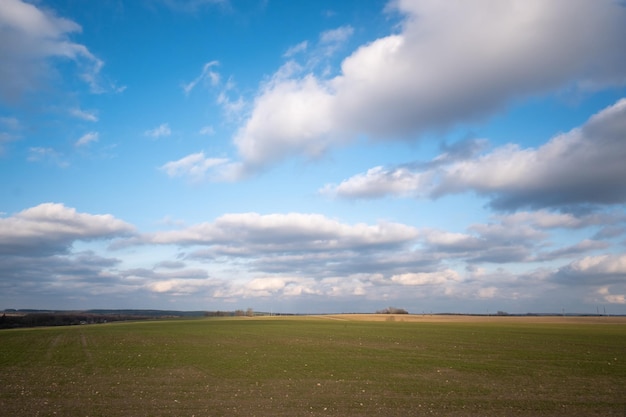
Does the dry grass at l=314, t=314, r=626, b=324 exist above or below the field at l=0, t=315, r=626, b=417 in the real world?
below

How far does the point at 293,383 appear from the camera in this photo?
22.7m

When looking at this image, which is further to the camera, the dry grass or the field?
the dry grass

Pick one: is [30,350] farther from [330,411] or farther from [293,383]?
[330,411]

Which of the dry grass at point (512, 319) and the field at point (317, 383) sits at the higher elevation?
the field at point (317, 383)

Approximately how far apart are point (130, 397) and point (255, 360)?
1369 centimetres

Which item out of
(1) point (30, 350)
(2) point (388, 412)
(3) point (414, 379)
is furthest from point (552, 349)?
(1) point (30, 350)

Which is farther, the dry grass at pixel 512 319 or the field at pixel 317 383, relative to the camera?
the dry grass at pixel 512 319

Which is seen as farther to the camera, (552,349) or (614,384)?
(552,349)

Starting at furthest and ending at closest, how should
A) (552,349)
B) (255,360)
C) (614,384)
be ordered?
(552,349) < (255,360) < (614,384)

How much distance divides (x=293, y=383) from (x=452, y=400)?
8179 mm

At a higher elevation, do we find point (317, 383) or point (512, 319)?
point (317, 383)

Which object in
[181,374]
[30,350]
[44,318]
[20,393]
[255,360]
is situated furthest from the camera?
[44,318]

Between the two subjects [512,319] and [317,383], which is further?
[512,319]

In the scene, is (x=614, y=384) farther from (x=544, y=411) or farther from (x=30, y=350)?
(x=30, y=350)
